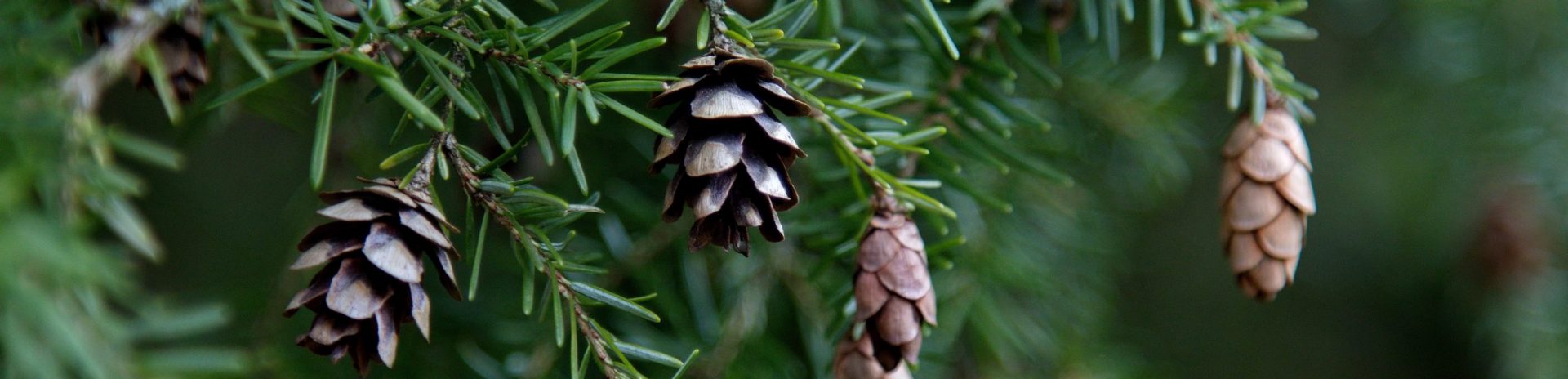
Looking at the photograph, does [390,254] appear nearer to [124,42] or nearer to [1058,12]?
[124,42]

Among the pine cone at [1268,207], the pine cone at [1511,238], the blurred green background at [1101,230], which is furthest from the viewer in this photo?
the pine cone at [1511,238]

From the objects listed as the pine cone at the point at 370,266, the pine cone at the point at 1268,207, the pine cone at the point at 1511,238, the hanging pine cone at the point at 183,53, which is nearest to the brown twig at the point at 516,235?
the pine cone at the point at 370,266

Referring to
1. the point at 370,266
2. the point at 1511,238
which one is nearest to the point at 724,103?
the point at 370,266

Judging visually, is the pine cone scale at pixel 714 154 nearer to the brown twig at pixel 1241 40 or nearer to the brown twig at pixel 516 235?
the brown twig at pixel 516 235

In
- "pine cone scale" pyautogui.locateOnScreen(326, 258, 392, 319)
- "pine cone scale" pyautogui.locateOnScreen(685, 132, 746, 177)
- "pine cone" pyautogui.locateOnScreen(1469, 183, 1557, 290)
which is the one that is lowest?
"pine cone" pyautogui.locateOnScreen(1469, 183, 1557, 290)

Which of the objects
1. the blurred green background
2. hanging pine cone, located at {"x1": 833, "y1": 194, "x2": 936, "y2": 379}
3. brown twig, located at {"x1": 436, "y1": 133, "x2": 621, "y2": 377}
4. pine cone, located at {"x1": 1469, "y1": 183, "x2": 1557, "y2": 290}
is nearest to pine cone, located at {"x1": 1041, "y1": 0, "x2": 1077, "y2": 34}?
the blurred green background

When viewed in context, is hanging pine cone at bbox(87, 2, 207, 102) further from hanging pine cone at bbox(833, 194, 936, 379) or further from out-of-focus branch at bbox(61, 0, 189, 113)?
hanging pine cone at bbox(833, 194, 936, 379)
